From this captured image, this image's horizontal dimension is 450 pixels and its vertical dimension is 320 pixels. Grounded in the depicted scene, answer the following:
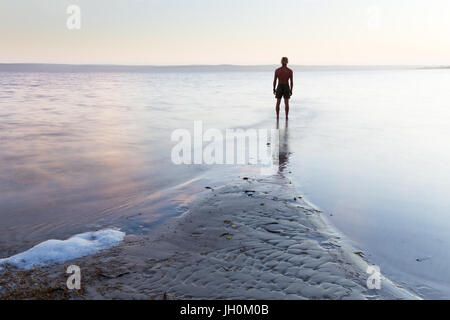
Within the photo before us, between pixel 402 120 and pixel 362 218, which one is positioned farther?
pixel 402 120

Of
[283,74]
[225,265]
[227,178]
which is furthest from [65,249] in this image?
[283,74]

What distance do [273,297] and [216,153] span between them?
647cm

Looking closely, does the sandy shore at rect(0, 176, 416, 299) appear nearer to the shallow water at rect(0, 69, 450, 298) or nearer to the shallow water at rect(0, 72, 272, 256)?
the shallow water at rect(0, 69, 450, 298)

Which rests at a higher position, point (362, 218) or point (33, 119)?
point (33, 119)

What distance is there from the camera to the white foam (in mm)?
3762

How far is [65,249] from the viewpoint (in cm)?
404

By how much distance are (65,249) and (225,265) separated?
1.97 meters

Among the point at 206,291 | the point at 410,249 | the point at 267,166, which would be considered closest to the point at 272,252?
the point at 206,291

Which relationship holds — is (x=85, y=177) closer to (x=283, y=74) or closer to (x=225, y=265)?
(x=225, y=265)

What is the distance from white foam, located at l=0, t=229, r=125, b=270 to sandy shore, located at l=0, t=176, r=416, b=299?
16 cm

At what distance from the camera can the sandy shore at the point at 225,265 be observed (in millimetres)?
3189

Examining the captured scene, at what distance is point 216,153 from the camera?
30.7 feet
